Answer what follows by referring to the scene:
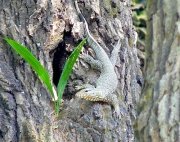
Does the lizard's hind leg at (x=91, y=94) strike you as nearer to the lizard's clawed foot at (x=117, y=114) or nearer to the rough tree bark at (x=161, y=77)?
the lizard's clawed foot at (x=117, y=114)

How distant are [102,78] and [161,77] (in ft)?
6.57

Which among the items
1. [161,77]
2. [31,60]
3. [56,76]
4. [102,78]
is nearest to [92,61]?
[102,78]

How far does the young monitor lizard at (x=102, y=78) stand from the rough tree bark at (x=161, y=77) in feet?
5.37

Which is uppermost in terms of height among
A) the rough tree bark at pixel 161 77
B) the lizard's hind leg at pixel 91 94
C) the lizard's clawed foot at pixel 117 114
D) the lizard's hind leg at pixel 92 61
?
the rough tree bark at pixel 161 77

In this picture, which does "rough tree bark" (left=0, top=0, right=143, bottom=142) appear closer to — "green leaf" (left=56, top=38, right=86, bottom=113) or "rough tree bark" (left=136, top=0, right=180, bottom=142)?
"green leaf" (left=56, top=38, right=86, bottom=113)

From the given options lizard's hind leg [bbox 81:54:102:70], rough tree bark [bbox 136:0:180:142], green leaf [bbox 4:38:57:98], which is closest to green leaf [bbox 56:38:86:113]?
green leaf [bbox 4:38:57:98]

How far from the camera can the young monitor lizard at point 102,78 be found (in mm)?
3828

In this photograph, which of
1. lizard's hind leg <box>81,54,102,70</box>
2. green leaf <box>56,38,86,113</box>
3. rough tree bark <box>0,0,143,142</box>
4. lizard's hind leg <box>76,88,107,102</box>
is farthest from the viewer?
lizard's hind leg <box>81,54,102,70</box>

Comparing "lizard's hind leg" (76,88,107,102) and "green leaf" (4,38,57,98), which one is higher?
"green leaf" (4,38,57,98)

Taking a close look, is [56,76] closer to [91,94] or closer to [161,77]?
[91,94]

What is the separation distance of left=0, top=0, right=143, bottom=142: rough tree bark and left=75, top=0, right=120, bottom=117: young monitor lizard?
5 cm

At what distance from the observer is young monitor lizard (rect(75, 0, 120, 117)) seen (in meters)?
3.83

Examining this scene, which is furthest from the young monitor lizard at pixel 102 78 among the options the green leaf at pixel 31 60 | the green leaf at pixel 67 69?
the green leaf at pixel 31 60

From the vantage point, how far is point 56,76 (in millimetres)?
3934
